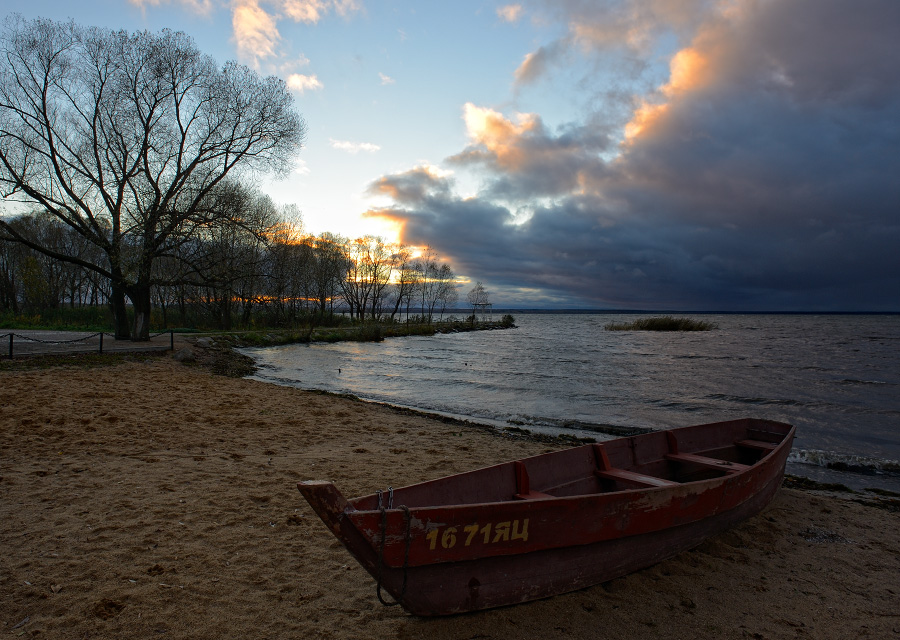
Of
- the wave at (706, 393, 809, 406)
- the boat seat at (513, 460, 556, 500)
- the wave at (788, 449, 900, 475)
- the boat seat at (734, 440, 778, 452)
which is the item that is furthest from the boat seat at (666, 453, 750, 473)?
the wave at (706, 393, 809, 406)

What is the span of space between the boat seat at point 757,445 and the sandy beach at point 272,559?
0.64 metres

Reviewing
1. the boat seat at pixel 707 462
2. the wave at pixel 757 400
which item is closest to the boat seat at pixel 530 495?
the boat seat at pixel 707 462

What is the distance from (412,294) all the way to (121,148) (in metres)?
52.1

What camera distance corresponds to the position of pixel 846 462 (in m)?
8.70

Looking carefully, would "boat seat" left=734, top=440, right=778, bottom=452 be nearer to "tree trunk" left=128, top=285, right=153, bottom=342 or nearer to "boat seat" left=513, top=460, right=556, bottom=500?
"boat seat" left=513, top=460, right=556, bottom=500

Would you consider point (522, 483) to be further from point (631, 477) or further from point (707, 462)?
point (707, 462)

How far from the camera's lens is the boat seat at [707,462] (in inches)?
225

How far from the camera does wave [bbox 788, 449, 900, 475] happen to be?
8.44 meters

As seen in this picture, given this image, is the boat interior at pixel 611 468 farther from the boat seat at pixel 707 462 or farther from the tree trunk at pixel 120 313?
the tree trunk at pixel 120 313

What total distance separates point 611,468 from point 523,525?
8.23ft

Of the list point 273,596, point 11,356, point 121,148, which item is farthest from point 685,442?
point 121,148

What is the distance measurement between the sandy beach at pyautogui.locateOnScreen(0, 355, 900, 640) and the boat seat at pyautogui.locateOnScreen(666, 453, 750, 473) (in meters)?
0.62

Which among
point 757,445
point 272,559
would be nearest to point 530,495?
point 272,559

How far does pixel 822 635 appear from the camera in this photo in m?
3.60
